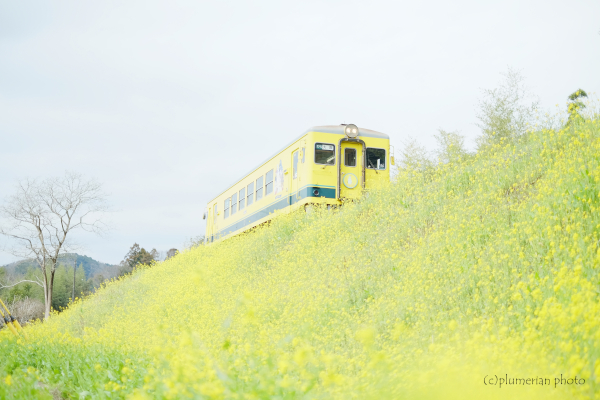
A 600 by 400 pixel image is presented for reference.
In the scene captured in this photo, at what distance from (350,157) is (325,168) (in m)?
0.99

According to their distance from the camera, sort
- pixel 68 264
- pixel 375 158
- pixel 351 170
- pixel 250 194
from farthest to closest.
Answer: pixel 68 264 → pixel 250 194 → pixel 375 158 → pixel 351 170

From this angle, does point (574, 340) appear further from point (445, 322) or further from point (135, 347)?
point (135, 347)

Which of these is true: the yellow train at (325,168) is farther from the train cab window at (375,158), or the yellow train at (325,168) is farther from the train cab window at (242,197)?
the train cab window at (242,197)

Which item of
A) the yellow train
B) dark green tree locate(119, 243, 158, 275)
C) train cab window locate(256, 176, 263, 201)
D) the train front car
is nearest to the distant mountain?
dark green tree locate(119, 243, 158, 275)

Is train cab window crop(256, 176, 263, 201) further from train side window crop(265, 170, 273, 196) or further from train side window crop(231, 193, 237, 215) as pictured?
train side window crop(231, 193, 237, 215)

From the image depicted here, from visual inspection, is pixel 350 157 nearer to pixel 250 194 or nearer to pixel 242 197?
pixel 250 194

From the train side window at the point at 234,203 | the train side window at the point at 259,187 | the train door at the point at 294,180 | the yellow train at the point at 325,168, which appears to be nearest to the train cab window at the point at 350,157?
the yellow train at the point at 325,168

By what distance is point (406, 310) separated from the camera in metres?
5.11

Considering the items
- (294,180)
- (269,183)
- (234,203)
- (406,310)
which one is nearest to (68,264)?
(234,203)

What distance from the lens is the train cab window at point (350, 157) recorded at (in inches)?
489

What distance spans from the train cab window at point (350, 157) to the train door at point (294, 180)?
4.51ft

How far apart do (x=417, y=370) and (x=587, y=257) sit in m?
2.55

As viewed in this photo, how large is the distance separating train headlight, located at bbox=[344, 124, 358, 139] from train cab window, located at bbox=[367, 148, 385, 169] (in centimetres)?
64

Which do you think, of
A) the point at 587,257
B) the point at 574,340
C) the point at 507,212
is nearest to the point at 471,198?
the point at 507,212
